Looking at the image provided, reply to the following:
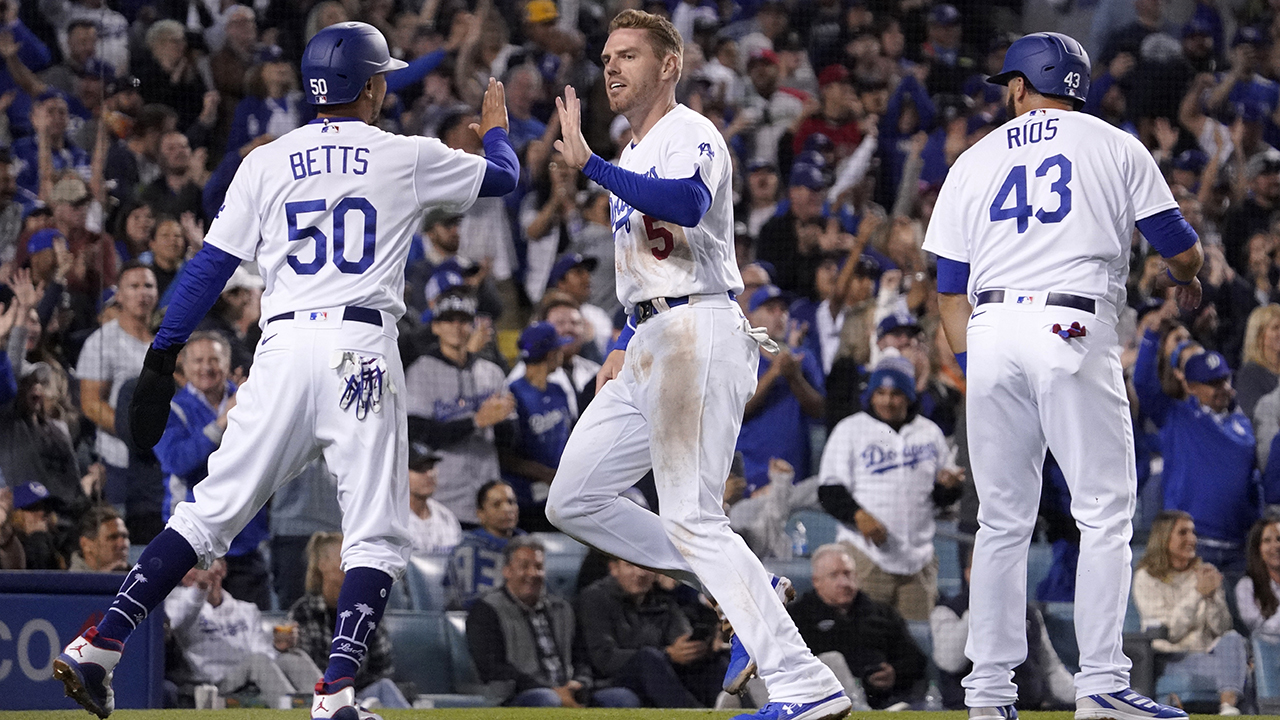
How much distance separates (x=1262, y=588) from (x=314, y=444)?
496 centimetres

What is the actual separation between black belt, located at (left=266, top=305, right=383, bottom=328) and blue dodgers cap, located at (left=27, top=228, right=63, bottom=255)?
12.0 ft

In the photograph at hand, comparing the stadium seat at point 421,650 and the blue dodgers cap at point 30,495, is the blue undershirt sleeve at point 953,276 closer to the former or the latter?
the stadium seat at point 421,650

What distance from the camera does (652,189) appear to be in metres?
3.60

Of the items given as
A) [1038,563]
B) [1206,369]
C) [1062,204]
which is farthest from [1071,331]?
[1206,369]

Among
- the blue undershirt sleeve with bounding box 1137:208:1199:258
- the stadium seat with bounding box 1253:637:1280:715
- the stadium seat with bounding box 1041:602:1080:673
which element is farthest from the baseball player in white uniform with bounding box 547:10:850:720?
the stadium seat with bounding box 1253:637:1280:715

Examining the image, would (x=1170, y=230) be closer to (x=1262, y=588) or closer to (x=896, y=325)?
(x=896, y=325)

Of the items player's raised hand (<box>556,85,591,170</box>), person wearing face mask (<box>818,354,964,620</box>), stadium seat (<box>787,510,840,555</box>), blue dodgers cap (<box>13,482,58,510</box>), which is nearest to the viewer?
player's raised hand (<box>556,85,591,170</box>)

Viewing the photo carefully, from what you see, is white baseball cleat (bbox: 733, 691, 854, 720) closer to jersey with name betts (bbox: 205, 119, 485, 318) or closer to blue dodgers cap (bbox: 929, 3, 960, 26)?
jersey with name betts (bbox: 205, 119, 485, 318)

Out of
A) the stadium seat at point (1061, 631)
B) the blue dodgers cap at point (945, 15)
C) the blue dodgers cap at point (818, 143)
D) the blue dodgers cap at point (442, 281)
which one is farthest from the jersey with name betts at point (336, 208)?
the blue dodgers cap at point (945, 15)

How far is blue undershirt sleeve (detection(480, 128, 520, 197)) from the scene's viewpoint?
411cm

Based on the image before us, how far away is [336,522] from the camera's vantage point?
266 inches

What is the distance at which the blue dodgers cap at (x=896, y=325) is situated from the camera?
7.25 meters

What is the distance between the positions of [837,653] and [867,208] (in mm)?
2780

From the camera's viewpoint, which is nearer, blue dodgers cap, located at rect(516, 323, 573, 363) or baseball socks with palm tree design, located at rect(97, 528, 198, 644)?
baseball socks with palm tree design, located at rect(97, 528, 198, 644)
